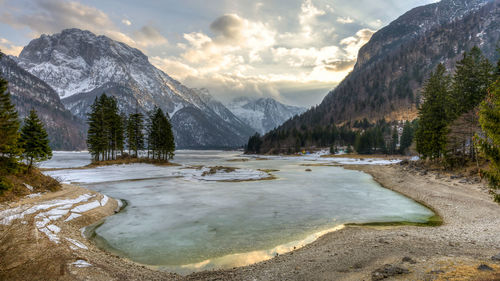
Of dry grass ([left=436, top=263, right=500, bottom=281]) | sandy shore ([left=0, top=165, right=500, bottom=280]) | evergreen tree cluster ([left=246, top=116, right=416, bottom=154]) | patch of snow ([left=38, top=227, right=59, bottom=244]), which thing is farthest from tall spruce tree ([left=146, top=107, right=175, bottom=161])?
evergreen tree cluster ([left=246, top=116, right=416, bottom=154])

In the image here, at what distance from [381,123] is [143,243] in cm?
20452

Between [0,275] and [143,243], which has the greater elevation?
[0,275]

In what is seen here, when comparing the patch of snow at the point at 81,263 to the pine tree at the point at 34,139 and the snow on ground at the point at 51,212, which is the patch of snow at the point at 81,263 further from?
the pine tree at the point at 34,139

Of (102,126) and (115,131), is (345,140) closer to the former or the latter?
(115,131)

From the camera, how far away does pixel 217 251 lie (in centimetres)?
1118

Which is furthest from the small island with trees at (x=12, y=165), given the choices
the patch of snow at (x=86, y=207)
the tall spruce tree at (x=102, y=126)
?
the tall spruce tree at (x=102, y=126)

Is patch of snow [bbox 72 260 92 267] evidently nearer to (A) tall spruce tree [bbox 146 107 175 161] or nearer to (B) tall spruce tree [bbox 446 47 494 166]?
(B) tall spruce tree [bbox 446 47 494 166]

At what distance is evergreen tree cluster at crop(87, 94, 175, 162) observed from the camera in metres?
57.2

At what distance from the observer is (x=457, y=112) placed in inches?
1651

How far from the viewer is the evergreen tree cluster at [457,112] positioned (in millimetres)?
37625

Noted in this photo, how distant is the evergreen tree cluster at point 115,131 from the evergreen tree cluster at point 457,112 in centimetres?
6443

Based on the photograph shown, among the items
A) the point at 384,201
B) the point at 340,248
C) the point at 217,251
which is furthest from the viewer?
the point at 384,201

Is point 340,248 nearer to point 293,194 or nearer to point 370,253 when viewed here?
point 370,253

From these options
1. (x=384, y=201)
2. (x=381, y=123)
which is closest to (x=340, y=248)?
(x=384, y=201)
